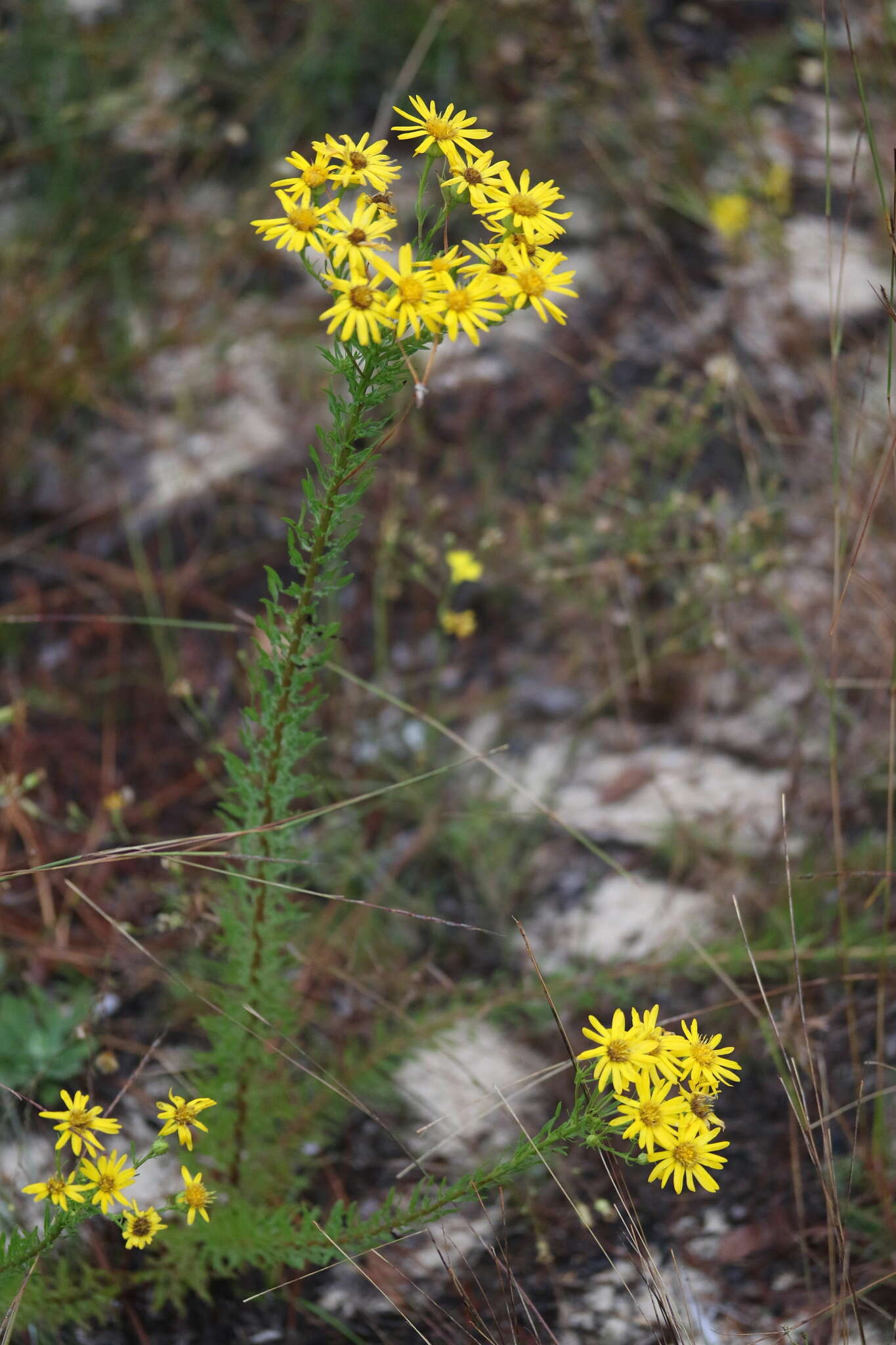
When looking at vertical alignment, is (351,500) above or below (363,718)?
above

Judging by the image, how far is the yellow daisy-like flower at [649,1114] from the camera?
1104 millimetres

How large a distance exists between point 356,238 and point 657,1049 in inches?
40.1

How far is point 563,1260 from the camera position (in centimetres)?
173

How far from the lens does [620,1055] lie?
116 centimetres

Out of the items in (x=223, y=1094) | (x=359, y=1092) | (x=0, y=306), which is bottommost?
(x=359, y=1092)

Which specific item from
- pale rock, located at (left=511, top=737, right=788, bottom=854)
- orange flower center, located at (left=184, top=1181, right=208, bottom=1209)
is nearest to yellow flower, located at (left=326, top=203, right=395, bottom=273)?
orange flower center, located at (left=184, top=1181, right=208, bottom=1209)

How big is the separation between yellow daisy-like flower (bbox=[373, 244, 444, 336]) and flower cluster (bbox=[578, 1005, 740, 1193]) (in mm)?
812

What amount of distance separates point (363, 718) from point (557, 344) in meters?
Result: 1.40

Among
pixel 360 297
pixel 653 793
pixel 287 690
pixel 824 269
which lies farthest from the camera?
pixel 824 269

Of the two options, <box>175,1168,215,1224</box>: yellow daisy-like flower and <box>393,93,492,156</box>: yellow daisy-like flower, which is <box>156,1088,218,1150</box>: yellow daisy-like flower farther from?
<box>393,93,492,156</box>: yellow daisy-like flower

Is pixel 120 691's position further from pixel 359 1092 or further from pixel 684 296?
pixel 684 296

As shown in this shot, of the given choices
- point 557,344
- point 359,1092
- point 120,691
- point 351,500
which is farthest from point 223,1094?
point 557,344

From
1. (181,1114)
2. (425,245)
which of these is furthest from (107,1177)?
(425,245)

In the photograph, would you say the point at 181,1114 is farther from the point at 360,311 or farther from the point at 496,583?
the point at 496,583
